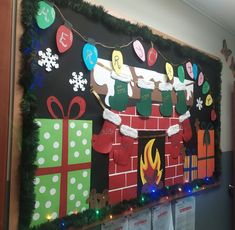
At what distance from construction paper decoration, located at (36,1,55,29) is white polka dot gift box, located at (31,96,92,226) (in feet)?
0.98

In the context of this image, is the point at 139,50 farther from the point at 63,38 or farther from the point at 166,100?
the point at 63,38

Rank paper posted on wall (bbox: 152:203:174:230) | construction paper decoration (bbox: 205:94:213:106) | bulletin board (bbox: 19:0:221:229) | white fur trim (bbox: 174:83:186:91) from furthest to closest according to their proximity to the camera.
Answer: construction paper decoration (bbox: 205:94:213:106)
white fur trim (bbox: 174:83:186:91)
paper posted on wall (bbox: 152:203:174:230)
bulletin board (bbox: 19:0:221:229)

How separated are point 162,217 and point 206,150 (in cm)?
68

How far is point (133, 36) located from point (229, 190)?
5.84ft

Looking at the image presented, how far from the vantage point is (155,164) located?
1691mm

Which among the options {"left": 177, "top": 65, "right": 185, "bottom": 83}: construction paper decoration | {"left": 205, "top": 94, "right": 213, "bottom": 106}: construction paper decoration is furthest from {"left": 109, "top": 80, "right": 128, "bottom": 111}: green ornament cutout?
{"left": 205, "top": 94, "right": 213, "bottom": 106}: construction paper decoration

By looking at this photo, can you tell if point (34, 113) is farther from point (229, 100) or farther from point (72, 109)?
point (229, 100)

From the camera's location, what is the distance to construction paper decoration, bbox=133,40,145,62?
5.19 ft

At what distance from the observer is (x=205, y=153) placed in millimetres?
2174

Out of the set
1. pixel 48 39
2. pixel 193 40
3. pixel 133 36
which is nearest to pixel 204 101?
pixel 193 40

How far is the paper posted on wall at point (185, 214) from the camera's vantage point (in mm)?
1931

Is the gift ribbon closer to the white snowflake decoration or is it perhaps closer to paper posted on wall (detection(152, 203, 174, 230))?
paper posted on wall (detection(152, 203, 174, 230))

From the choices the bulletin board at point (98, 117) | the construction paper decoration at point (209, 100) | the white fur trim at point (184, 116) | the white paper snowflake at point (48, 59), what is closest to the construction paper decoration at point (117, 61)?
the bulletin board at point (98, 117)

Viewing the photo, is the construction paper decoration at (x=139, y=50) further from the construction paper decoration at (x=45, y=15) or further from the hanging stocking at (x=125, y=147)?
the construction paper decoration at (x=45, y=15)
